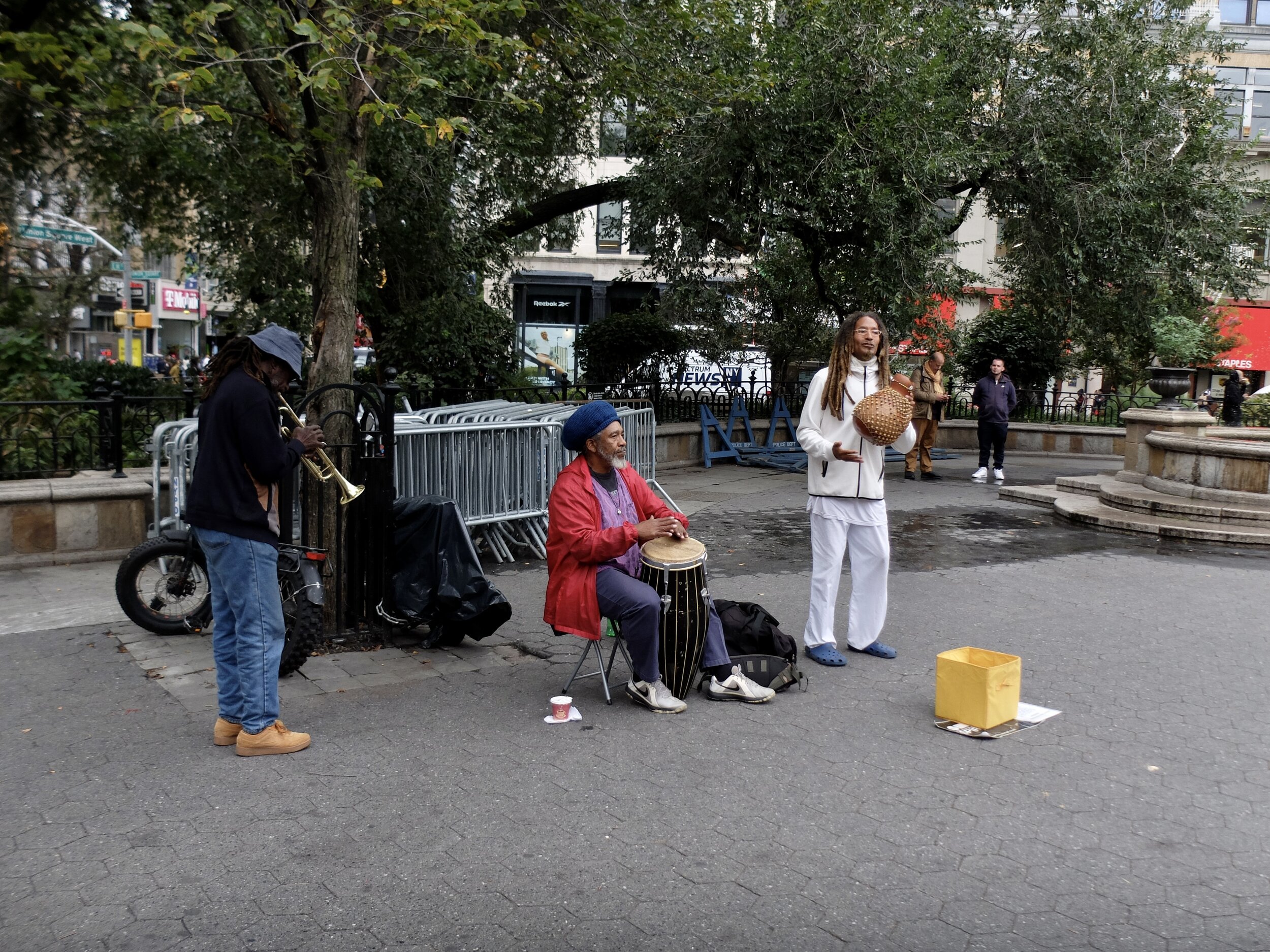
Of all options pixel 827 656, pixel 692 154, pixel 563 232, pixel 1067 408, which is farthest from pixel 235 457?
pixel 1067 408

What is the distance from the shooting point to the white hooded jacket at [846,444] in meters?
6.29

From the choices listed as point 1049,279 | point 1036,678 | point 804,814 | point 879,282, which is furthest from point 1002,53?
point 804,814

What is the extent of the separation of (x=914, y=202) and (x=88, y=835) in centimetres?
1182

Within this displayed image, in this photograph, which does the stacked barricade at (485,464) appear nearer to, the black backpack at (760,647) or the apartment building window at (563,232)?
the black backpack at (760,647)

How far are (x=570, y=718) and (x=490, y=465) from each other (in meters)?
4.07

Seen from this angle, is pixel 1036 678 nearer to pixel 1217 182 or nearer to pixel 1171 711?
pixel 1171 711

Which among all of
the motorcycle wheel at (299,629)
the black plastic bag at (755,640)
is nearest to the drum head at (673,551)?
the black plastic bag at (755,640)

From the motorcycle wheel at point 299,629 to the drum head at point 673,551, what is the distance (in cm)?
171

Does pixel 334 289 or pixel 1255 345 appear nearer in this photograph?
pixel 334 289

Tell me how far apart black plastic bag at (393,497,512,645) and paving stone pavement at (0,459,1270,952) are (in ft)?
0.78

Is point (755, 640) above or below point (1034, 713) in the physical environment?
above

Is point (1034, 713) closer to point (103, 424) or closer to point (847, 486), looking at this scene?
point (847, 486)

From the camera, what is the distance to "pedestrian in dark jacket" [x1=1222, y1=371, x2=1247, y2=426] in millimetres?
22241

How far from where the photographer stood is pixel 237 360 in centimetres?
467
